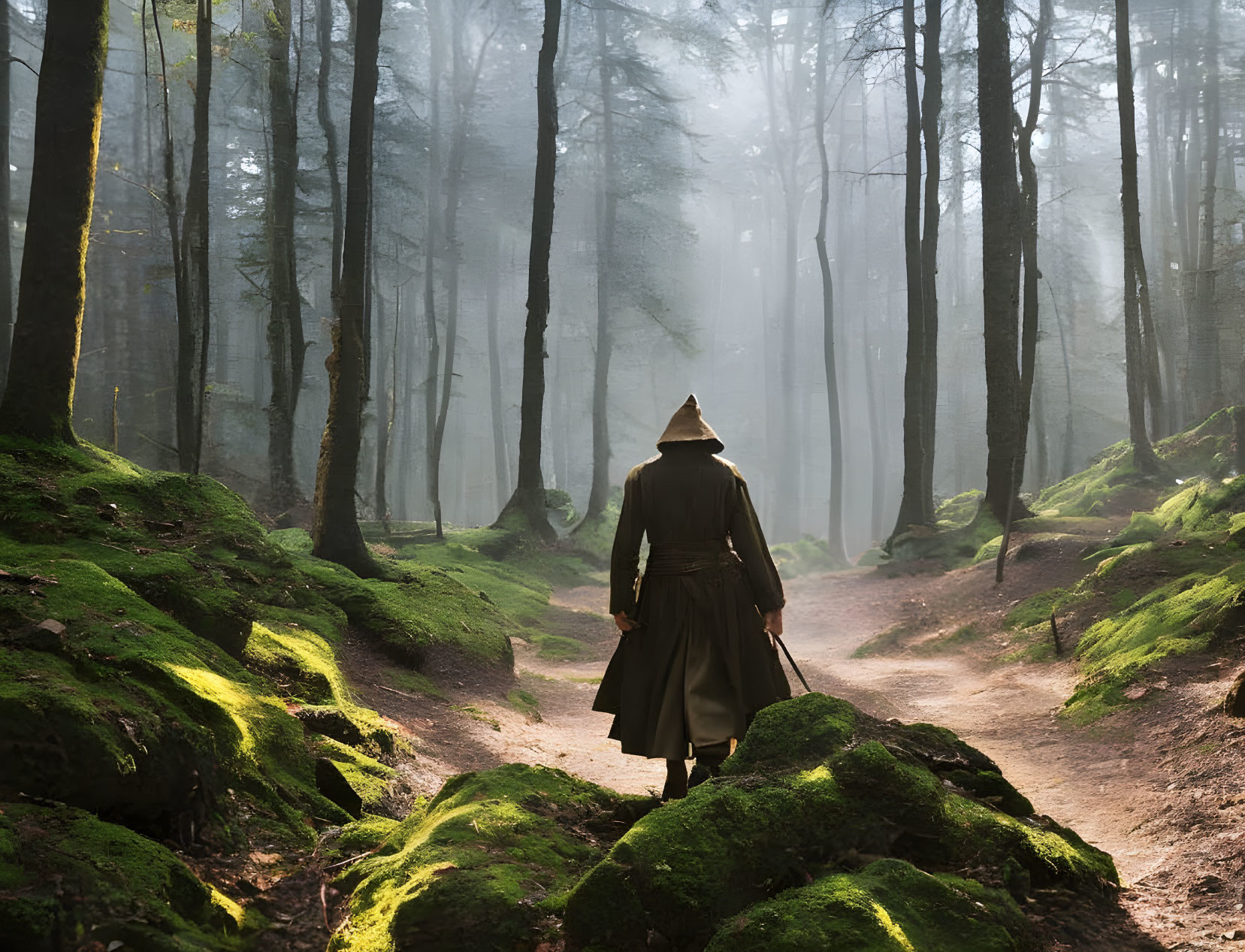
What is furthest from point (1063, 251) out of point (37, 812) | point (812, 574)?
point (37, 812)

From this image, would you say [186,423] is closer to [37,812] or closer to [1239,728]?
[37,812]

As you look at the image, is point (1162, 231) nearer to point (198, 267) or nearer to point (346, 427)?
point (346, 427)

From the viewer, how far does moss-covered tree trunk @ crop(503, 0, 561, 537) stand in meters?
19.1

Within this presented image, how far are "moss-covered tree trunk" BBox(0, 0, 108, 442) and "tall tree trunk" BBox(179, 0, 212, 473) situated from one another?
9.54ft

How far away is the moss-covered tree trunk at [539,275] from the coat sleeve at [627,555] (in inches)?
535

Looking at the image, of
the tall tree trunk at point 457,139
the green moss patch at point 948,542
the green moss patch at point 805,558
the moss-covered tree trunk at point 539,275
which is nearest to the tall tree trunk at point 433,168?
the tall tree trunk at point 457,139

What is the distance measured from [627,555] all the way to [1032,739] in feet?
13.1

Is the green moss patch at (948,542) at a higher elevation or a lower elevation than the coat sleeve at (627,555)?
lower

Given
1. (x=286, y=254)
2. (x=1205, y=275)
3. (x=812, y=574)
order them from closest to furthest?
(x=286, y=254) < (x=1205, y=275) < (x=812, y=574)

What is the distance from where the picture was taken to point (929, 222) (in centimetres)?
2155

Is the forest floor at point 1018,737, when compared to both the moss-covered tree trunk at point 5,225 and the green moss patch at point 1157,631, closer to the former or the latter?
the green moss patch at point 1157,631

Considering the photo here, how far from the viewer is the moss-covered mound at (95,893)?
103 inches

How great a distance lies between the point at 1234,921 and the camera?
337 cm

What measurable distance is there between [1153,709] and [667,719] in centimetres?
386
